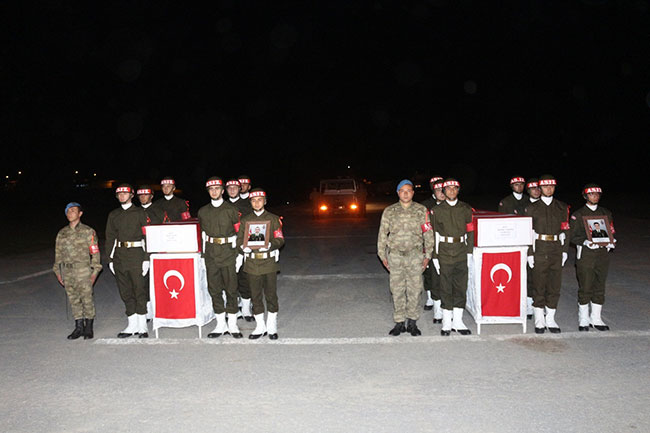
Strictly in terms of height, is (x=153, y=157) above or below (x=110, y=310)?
above

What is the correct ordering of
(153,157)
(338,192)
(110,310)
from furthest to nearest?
1. (153,157)
2. (338,192)
3. (110,310)

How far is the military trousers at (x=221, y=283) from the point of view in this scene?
23.0ft

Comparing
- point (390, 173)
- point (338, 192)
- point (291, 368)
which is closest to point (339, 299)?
point (291, 368)

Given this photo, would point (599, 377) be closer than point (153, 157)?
Yes

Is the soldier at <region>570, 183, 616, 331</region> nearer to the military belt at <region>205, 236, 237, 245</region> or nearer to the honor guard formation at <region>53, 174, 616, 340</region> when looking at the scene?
the honor guard formation at <region>53, 174, 616, 340</region>

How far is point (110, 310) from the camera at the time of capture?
8672 mm

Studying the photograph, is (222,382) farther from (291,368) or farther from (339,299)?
(339,299)

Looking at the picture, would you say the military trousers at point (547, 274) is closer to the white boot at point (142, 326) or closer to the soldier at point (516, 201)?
the soldier at point (516, 201)

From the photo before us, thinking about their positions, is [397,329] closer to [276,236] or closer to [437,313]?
[437,313]

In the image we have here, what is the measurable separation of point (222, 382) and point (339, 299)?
412 centimetres

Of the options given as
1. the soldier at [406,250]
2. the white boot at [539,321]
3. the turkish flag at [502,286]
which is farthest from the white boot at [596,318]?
the soldier at [406,250]

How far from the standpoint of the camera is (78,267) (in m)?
7.11

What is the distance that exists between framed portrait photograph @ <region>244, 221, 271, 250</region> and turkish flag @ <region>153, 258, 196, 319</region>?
2.87ft

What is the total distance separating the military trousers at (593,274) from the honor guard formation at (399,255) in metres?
0.01
